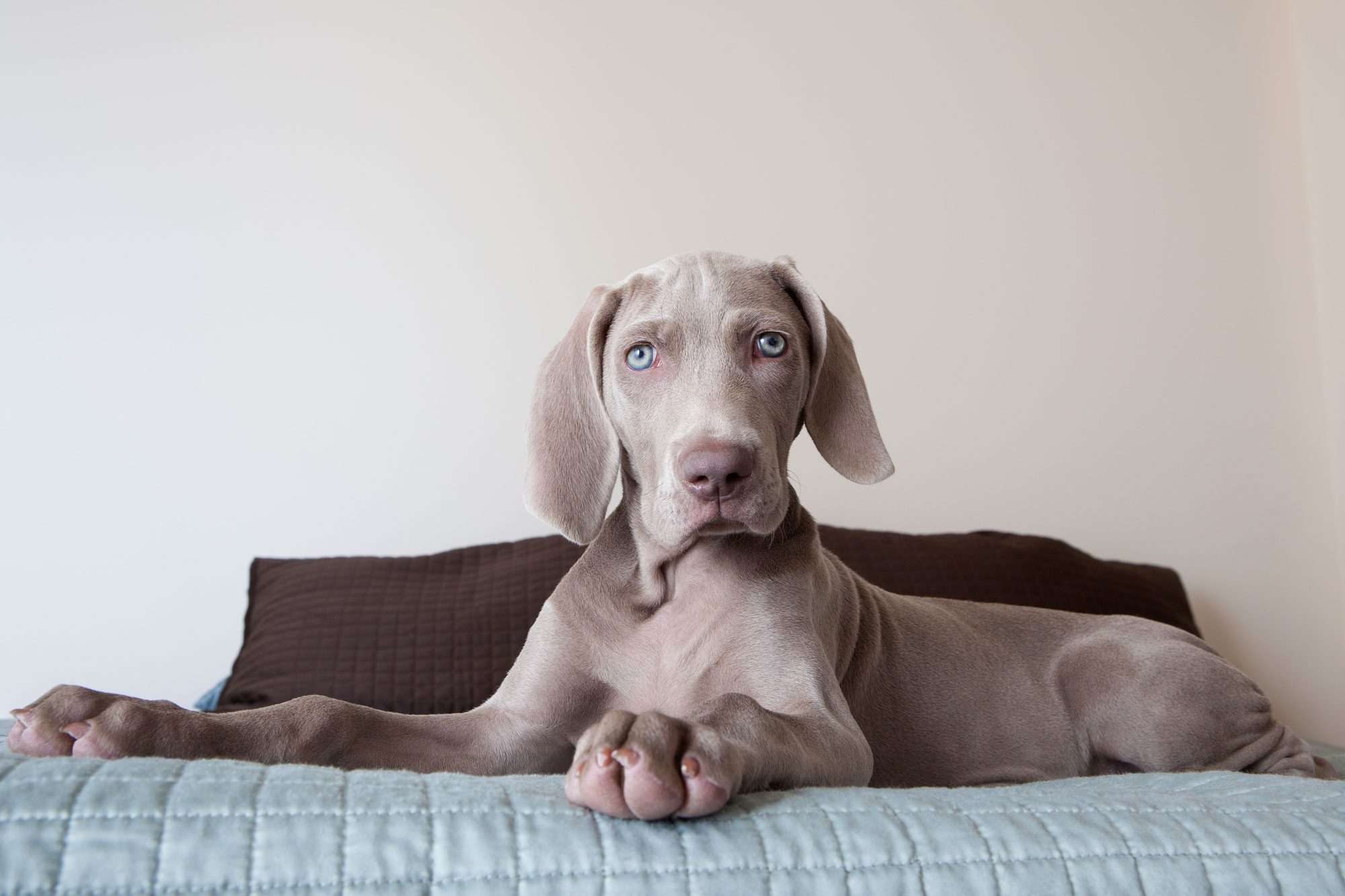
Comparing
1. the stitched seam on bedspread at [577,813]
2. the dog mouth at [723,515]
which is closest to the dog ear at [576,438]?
the dog mouth at [723,515]

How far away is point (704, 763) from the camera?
1.15 metres

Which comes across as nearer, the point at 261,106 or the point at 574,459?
the point at 574,459

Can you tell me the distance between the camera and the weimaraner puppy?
162cm

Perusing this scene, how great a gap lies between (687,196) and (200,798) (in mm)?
3673

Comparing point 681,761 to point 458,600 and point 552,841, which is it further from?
point 458,600

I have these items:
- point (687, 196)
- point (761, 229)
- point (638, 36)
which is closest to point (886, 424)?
point (761, 229)

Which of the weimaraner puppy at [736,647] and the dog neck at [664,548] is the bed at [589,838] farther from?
the dog neck at [664,548]

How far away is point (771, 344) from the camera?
1.97 metres

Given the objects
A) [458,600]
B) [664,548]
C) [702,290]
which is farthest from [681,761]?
[458,600]

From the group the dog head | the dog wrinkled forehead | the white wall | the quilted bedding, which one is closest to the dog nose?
the dog head

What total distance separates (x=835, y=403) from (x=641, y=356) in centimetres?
44

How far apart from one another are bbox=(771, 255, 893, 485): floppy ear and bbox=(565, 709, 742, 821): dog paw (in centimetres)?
100

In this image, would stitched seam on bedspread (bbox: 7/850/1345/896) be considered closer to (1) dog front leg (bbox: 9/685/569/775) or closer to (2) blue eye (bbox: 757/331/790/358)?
(1) dog front leg (bbox: 9/685/569/775)

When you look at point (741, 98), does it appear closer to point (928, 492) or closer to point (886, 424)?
point (886, 424)
